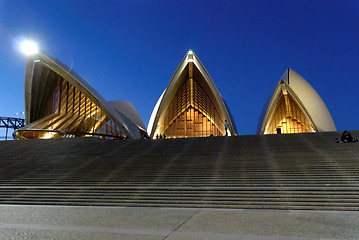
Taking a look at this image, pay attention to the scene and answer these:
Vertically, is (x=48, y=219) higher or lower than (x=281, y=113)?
lower

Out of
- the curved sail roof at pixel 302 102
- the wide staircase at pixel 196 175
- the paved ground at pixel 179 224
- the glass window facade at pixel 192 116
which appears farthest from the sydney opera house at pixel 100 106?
the paved ground at pixel 179 224

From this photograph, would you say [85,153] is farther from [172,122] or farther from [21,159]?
[172,122]

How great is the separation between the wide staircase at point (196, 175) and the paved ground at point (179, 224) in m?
0.83

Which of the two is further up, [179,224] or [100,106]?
[100,106]

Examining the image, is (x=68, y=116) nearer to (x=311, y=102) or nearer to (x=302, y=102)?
(x=302, y=102)

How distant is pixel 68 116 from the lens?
23.7 m

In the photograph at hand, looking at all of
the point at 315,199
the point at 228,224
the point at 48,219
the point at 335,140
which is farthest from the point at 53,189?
the point at 335,140

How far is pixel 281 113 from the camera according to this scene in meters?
29.6

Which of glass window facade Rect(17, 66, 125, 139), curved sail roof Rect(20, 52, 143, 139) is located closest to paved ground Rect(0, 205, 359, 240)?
glass window facade Rect(17, 66, 125, 139)

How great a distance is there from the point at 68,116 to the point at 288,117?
859 inches

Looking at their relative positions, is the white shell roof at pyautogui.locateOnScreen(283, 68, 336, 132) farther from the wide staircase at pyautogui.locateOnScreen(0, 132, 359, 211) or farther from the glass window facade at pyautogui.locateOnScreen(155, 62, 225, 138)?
the wide staircase at pyautogui.locateOnScreen(0, 132, 359, 211)

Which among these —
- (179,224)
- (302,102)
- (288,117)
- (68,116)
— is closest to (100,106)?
(68,116)

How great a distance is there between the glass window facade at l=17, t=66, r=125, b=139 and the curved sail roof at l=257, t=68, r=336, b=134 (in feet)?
46.5

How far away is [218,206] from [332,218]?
6.93 feet
